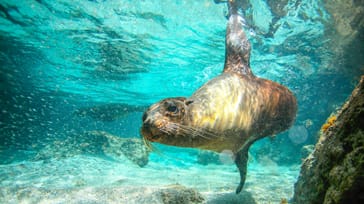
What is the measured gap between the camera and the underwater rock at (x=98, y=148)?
16.4 meters

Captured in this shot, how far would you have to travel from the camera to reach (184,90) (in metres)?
26.6

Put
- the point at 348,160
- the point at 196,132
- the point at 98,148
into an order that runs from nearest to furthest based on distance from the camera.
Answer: the point at 348,160
the point at 196,132
the point at 98,148

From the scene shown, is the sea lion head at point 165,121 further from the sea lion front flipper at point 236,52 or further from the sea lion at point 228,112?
the sea lion front flipper at point 236,52

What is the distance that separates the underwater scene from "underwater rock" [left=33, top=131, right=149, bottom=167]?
0.29 ft

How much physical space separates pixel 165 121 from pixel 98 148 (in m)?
16.8

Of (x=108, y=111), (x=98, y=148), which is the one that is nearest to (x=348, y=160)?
(x=98, y=148)

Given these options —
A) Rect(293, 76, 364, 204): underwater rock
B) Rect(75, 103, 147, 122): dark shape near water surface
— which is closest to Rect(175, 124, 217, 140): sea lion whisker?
Rect(293, 76, 364, 204): underwater rock

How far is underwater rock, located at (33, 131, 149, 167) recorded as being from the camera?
16438 millimetres

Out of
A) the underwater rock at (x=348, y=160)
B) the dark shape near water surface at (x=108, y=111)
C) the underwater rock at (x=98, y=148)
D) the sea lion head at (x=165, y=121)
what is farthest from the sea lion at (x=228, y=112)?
the dark shape near water surface at (x=108, y=111)

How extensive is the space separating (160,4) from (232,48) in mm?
8731

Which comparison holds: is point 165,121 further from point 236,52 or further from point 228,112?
point 236,52

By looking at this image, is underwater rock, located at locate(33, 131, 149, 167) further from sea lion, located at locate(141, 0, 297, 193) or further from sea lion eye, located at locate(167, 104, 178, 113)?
sea lion eye, located at locate(167, 104, 178, 113)

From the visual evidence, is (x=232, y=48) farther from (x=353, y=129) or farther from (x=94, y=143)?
(x=94, y=143)

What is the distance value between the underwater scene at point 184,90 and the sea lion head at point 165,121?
14 mm
